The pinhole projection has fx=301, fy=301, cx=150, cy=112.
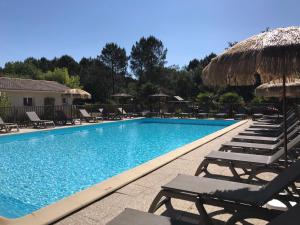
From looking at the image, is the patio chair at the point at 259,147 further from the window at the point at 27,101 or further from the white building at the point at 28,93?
the window at the point at 27,101

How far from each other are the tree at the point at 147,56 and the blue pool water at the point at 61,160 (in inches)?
1161

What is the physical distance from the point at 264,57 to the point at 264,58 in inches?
0.6

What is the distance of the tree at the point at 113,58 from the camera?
44.9 meters

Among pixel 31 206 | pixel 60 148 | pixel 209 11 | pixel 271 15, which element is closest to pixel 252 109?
pixel 271 15

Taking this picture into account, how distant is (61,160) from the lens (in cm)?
954

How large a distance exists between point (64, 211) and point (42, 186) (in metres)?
3.42

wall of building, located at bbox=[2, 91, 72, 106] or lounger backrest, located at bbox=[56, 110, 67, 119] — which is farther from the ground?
wall of building, located at bbox=[2, 91, 72, 106]

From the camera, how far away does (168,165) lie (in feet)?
20.7

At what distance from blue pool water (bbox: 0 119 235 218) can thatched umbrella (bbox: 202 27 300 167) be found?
4281 millimetres

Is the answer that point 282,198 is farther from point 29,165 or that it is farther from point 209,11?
point 209,11

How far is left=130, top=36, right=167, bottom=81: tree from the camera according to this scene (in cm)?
4544

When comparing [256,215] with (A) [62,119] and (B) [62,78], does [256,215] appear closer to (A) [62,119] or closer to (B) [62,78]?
(A) [62,119]

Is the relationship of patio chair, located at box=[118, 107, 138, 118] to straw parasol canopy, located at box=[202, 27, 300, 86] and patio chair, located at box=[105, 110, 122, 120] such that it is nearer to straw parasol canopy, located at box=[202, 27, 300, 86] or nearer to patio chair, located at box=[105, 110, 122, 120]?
patio chair, located at box=[105, 110, 122, 120]

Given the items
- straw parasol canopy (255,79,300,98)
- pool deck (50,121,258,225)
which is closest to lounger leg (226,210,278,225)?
pool deck (50,121,258,225)
